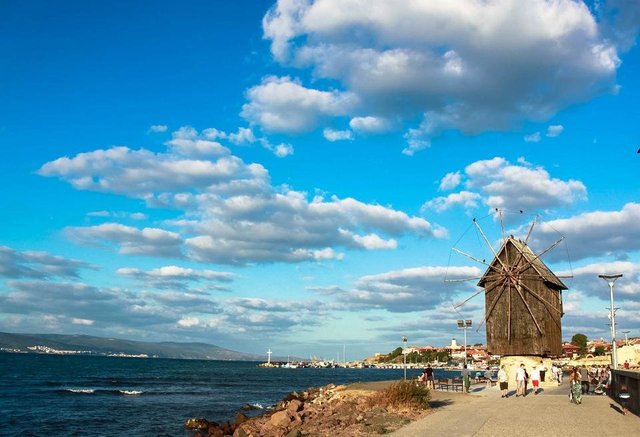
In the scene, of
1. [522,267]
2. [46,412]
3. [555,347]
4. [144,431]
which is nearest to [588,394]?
[555,347]

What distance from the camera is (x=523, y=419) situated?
71.3 ft

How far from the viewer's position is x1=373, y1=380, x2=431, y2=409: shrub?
2494 cm

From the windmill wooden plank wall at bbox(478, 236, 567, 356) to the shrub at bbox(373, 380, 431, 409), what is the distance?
52.8ft

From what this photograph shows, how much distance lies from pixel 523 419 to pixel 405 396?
5.11 m

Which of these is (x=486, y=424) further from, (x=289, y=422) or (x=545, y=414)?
(x=289, y=422)

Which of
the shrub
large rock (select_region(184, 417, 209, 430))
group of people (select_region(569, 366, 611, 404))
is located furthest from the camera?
large rock (select_region(184, 417, 209, 430))

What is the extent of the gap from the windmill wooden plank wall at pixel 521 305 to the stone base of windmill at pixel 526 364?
1.35ft

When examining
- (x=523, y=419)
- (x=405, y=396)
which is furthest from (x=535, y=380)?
(x=523, y=419)

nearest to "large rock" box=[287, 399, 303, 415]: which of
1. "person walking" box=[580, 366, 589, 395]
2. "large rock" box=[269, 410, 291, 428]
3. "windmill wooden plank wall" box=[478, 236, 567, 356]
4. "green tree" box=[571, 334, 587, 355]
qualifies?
"large rock" box=[269, 410, 291, 428]

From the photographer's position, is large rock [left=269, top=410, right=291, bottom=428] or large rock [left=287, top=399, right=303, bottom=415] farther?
large rock [left=287, top=399, right=303, bottom=415]

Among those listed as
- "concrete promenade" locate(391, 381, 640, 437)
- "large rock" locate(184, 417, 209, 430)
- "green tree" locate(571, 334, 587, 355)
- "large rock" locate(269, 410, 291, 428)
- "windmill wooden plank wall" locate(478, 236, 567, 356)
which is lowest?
"large rock" locate(184, 417, 209, 430)

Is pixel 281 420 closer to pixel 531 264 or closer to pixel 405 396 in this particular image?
pixel 405 396

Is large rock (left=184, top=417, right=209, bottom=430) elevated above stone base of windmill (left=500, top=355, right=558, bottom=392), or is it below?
below

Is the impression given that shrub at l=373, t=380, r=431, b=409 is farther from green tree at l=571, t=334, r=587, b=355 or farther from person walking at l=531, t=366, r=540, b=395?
green tree at l=571, t=334, r=587, b=355
